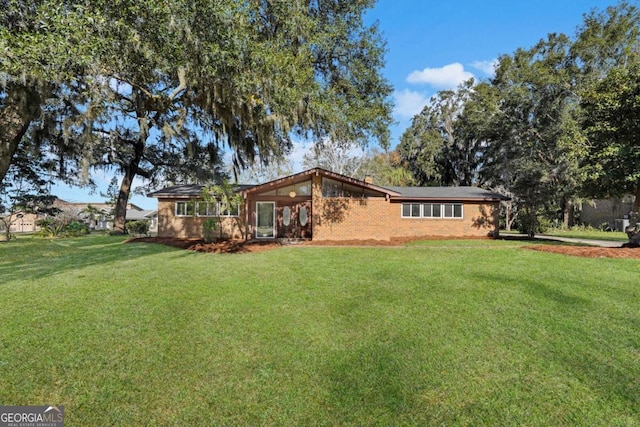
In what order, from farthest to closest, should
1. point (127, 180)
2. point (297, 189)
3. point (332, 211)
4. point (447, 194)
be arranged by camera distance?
point (127, 180)
point (447, 194)
point (297, 189)
point (332, 211)

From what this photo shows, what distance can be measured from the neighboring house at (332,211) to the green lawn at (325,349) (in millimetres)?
8298

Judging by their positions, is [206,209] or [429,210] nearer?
[206,209]

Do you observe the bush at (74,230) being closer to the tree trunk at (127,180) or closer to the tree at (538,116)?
the tree trunk at (127,180)

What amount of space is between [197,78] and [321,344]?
7.80 m

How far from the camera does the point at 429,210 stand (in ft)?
59.5

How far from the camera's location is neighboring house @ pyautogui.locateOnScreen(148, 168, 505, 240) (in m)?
15.4

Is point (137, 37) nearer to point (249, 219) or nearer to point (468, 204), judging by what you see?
point (249, 219)

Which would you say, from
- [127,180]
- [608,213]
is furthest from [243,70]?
[608,213]

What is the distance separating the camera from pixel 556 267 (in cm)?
817

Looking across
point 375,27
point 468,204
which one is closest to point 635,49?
point 468,204

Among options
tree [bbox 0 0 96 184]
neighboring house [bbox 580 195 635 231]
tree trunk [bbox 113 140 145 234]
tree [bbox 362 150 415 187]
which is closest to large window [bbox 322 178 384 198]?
tree [bbox 0 0 96 184]

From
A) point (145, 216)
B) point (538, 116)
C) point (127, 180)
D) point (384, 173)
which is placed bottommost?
point (145, 216)

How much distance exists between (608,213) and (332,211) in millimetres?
30841

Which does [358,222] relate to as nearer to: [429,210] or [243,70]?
[429,210]
